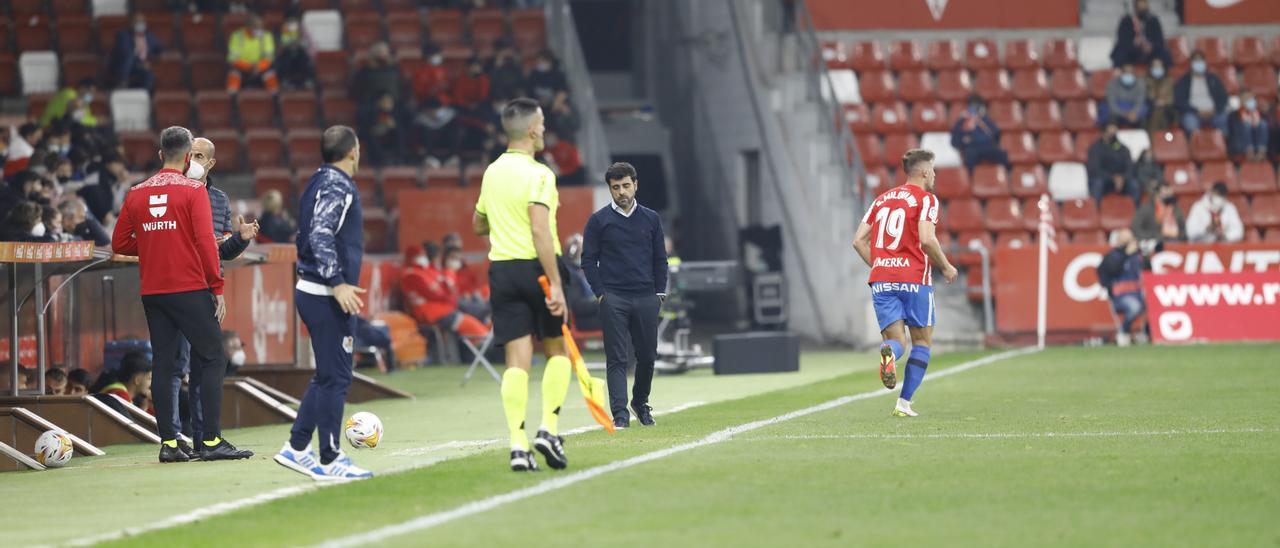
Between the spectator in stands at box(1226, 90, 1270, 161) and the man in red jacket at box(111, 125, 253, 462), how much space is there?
21.9 m

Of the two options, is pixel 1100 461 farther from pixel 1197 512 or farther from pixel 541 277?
pixel 541 277

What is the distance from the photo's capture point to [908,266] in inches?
554

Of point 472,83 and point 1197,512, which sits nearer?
point 1197,512

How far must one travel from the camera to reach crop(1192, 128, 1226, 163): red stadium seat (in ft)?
101

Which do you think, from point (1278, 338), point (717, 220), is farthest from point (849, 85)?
point (1278, 338)

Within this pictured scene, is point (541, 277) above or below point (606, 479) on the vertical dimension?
above

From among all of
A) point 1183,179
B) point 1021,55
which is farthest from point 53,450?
point 1021,55

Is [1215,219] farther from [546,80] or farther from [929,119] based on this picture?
[546,80]

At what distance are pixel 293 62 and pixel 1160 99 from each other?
13560 millimetres

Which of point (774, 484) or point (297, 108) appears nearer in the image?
point (774, 484)

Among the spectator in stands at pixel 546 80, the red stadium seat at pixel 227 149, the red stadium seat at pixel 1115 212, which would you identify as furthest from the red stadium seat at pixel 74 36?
the red stadium seat at pixel 1115 212

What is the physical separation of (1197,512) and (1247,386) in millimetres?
9125

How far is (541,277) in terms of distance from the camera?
394 inches

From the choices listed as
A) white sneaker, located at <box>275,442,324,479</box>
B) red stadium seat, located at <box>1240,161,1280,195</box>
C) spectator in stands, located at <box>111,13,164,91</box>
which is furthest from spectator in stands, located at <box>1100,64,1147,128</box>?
white sneaker, located at <box>275,442,324,479</box>
